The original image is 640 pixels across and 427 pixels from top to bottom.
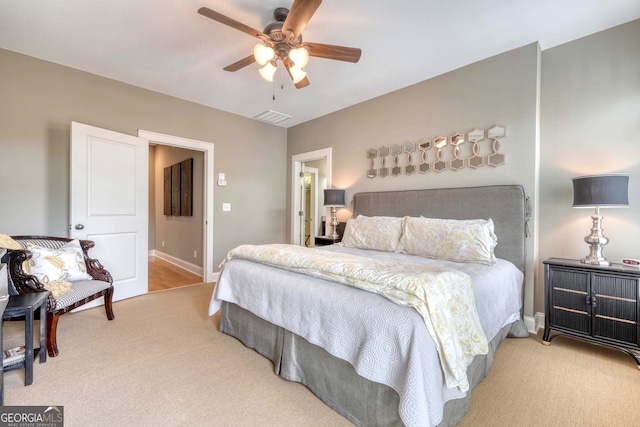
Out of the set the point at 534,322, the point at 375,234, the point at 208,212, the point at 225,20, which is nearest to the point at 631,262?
the point at 534,322

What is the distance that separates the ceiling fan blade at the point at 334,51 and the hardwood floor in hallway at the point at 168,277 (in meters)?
3.61

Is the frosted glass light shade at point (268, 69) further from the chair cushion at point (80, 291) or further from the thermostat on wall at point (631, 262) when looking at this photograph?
the thermostat on wall at point (631, 262)

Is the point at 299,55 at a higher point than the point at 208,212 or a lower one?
higher

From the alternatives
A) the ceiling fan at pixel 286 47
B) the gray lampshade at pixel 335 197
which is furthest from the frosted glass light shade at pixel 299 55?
the gray lampshade at pixel 335 197

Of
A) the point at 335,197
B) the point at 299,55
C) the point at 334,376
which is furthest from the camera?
the point at 335,197

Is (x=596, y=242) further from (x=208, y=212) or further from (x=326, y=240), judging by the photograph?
(x=208, y=212)

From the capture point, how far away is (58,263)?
7.97ft

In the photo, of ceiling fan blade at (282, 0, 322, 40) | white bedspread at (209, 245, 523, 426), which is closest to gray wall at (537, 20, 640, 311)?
white bedspread at (209, 245, 523, 426)

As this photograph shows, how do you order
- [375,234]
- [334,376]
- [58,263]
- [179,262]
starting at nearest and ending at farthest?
[334,376]
[58,263]
[375,234]
[179,262]

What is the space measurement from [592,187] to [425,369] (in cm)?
208

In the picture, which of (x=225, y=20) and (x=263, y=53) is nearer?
(x=225, y=20)

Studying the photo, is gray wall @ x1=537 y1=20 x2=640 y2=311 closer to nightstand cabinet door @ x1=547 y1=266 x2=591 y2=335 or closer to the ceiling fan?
nightstand cabinet door @ x1=547 y1=266 x2=591 y2=335

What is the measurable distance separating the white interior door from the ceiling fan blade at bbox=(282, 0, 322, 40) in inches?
101

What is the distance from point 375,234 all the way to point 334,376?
70.7 inches
